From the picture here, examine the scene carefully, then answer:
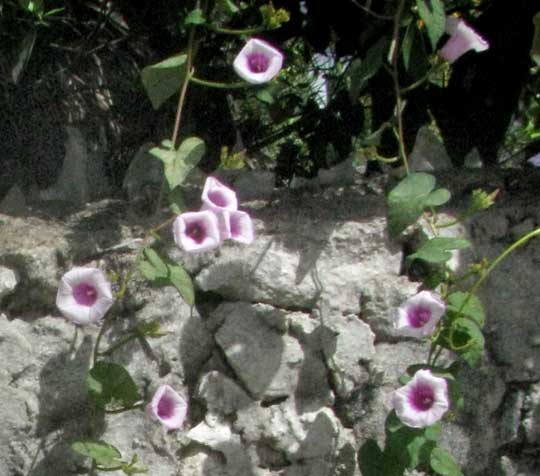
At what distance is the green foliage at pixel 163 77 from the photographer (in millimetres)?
1811

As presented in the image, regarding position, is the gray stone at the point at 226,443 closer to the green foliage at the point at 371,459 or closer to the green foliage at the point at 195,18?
the green foliage at the point at 371,459

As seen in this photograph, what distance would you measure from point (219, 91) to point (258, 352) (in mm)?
580

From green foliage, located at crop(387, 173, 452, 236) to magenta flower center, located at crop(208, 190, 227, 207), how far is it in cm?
24

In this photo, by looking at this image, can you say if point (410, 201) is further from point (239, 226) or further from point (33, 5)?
point (33, 5)

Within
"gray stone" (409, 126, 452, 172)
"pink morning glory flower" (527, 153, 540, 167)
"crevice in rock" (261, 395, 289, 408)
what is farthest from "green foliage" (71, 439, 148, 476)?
"pink morning glory flower" (527, 153, 540, 167)

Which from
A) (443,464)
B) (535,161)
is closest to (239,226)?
(443,464)

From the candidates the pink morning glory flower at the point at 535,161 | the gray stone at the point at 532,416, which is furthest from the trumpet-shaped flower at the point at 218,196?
the pink morning glory flower at the point at 535,161

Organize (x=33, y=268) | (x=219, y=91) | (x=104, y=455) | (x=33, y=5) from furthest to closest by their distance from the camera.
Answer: (x=219, y=91)
(x=33, y=5)
(x=33, y=268)
(x=104, y=455)

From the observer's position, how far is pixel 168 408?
175cm

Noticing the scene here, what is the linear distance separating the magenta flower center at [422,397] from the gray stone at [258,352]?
8.2 inches

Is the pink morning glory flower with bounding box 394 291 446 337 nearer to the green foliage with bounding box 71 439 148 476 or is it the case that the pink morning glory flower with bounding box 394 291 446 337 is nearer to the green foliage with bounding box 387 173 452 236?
the green foliage with bounding box 387 173 452 236

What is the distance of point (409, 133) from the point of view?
2.15 meters

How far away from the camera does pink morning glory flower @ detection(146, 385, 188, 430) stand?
1734 millimetres

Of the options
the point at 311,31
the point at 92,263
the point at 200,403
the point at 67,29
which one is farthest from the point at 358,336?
the point at 67,29
